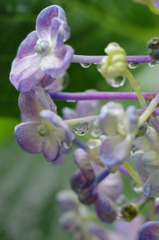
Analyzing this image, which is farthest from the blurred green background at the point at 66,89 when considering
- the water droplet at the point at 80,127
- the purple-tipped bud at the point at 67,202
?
the water droplet at the point at 80,127

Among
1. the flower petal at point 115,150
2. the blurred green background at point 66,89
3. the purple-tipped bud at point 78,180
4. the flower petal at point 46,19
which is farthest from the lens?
the blurred green background at point 66,89

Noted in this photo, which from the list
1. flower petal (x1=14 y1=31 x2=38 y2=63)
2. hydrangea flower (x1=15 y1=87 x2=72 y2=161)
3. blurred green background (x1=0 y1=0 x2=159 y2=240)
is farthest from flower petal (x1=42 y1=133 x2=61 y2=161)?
blurred green background (x1=0 y1=0 x2=159 y2=240)

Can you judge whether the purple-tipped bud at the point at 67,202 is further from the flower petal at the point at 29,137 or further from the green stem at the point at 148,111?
the green stem at the point at 148,111

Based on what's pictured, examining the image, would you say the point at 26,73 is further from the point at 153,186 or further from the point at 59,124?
the point at 153,186

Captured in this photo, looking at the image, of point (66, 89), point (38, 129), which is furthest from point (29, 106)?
point (66, 89)

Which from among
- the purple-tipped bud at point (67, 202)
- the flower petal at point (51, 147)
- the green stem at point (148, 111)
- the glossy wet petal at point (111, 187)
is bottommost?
the purple-tipped bud at point (67, 202)

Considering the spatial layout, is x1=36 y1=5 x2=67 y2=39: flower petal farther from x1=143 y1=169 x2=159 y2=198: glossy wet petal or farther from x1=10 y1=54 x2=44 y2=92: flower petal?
x1=143 y1=169 x2=159 y2=198: glossy wet petal

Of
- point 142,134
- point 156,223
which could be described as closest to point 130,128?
point 142,134
